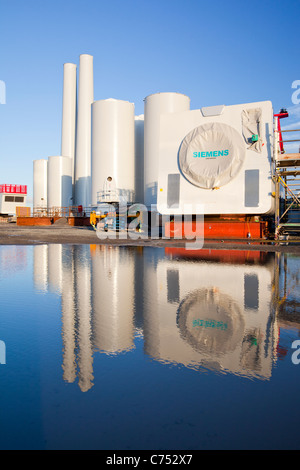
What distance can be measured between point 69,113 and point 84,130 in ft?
14.5

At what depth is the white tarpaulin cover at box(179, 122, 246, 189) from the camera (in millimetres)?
17391

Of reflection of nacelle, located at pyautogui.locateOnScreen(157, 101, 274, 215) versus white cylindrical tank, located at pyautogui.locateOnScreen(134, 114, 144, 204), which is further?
white cylindrical tank, located at pyautogui.locateOnScreen(134, 114, 144, 204)

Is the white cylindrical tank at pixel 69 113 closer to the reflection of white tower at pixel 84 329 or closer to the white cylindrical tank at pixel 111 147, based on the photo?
the white cylindrical tank at pixel 111 147

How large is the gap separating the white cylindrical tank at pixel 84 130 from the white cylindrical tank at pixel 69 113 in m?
2.44

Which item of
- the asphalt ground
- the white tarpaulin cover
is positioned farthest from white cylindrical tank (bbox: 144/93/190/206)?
the asphalt ground

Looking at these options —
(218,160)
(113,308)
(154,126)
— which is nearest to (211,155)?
(218,160)

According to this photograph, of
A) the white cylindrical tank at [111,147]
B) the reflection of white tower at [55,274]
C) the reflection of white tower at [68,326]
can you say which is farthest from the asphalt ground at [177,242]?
the white cylindrical tank at [111,147]

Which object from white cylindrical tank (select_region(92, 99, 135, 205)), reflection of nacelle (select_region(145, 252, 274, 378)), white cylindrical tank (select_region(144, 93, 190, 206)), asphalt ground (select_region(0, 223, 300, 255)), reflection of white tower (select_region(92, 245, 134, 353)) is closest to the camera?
reflection of nacelle (select_region(145, 252, 274, 378))

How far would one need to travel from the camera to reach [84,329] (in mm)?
3596

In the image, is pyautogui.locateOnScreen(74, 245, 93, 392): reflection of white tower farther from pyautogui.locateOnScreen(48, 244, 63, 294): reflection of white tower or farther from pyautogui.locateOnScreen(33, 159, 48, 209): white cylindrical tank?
pyautogui.locateOnScreen(33, 159, 48, 209): white cylindrical tank

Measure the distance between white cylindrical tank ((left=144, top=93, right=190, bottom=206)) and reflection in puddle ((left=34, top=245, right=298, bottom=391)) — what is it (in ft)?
71.9

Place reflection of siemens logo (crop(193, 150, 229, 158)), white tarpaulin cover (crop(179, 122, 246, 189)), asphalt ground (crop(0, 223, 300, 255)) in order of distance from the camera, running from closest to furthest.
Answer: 1. asphalt ground (crop(0, 223, 300, 255))
2. white tarpaulin cover (crop(179, 122, 246, 189))
3. reflection of siemens logo (crop(193, 150, 229, 158))

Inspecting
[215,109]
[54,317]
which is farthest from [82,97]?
[54,317]

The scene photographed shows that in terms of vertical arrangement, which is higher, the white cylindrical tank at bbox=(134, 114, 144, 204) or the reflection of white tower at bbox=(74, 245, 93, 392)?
the white cylindrical tank at bbox=(134, 114, 144, 204)
